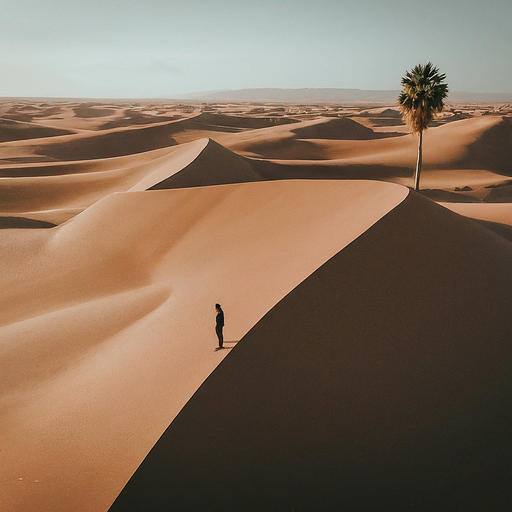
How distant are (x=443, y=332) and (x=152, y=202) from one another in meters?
11.3

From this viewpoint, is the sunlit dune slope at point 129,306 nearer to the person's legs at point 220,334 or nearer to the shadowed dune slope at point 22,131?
the person's legs at point 220,334

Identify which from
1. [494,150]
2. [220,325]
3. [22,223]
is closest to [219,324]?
[220,325]

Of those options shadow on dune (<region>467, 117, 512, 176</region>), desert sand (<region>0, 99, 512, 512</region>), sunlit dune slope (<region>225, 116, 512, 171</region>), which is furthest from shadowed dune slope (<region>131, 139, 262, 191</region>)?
shadow on dune (<region>467, 117, 512, 176</region>)

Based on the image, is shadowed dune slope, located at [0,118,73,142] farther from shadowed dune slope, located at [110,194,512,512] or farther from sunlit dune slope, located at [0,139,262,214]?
shadowed dune slope, located at [110,194,512,512]

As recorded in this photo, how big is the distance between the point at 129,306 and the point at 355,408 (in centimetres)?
547

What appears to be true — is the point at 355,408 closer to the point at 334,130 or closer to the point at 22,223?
the point at 22,223

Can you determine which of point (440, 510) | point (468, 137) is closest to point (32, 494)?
point (440, 510)

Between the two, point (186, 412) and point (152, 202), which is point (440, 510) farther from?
point (152, 202)

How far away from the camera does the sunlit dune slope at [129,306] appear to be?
5480mm

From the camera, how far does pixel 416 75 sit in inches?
846

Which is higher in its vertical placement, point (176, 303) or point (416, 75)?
point (416, 75)

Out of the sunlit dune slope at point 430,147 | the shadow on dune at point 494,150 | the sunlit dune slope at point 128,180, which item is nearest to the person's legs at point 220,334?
the sunlit dune slope at point 128,180

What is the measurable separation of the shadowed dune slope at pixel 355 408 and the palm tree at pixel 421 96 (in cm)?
1636

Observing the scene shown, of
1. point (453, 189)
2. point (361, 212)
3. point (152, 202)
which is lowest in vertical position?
point (453, 189)
